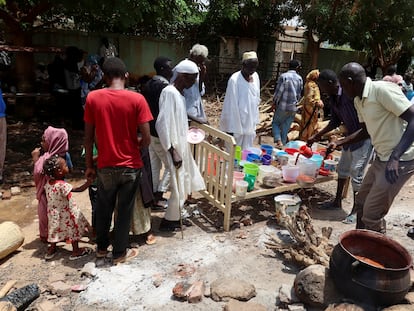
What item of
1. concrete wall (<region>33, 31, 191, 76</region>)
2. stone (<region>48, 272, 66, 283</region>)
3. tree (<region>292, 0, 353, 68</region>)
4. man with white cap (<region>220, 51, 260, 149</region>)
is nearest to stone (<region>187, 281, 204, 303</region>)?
stone (<region>48, 272, 66, 283</region>)

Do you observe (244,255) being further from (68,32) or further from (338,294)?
(68,32)

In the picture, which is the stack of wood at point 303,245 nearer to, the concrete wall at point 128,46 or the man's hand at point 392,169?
the man's hand at point 392,169

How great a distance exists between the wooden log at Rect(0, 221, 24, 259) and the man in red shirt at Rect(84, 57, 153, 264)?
901 mm

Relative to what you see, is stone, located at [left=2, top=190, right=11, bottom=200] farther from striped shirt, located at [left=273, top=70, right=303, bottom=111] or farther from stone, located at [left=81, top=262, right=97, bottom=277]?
striped shirt, located at [left=273, top=70, right=303, bottom=111]

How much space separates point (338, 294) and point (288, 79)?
479 centimetres

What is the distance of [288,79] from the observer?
6.97m

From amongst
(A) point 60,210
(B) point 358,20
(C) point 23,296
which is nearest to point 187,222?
(A) point 60,210

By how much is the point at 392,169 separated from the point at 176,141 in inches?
79.4

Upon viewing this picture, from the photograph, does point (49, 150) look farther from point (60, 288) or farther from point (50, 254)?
point (60, 288)

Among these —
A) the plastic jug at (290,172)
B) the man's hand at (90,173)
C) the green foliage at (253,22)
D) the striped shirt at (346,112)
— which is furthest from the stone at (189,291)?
the green foliage at (253,22)

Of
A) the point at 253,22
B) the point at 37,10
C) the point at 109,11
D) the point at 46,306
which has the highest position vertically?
the point at 253,22

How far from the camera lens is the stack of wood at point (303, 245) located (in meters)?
3.52

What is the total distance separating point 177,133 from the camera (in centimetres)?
389

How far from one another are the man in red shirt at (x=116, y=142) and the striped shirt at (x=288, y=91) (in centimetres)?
415
